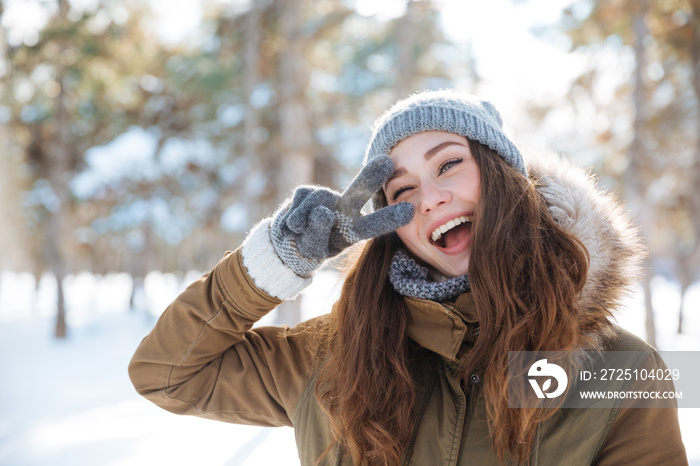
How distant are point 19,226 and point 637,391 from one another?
1855 cm

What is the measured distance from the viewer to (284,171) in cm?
631

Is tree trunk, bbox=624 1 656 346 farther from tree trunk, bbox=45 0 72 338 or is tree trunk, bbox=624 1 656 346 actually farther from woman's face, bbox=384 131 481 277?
tree trunk, bbox=45 0 72 338

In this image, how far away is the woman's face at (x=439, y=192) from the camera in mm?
1648

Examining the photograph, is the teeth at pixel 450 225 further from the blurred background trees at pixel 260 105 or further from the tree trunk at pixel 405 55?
the tree trunk at pixel 405 55

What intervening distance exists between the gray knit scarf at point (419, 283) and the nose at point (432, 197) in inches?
8.2

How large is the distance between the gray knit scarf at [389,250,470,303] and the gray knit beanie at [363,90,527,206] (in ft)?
1.33

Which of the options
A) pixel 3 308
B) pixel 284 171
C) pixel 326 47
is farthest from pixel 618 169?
pixel 3 308

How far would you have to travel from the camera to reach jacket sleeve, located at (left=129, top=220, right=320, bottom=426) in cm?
163

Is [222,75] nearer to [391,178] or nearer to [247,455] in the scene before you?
[247,455]

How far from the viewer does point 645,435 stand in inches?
50.4

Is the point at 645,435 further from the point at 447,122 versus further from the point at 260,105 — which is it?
the point at 260,105

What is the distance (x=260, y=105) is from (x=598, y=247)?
9484 millimetres

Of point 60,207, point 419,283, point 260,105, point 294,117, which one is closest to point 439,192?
point 419,283

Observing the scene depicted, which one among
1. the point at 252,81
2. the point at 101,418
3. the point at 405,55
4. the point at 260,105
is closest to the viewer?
the point at 101,418
